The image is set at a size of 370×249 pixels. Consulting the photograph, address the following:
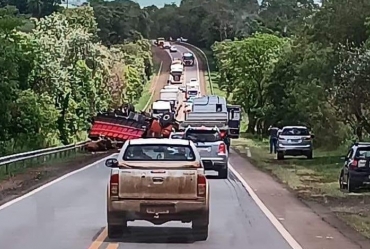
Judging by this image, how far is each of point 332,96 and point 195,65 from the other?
114m

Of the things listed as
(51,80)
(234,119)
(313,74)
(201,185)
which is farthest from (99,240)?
(234,119)

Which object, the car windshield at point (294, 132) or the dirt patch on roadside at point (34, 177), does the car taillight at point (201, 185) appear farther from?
the car windshield at point (294, 132)

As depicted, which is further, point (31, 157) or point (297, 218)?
point (31, 157)

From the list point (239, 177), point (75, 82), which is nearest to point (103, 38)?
point (75, 82)

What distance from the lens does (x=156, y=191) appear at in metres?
15.0

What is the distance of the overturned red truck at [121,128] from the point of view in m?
52.4

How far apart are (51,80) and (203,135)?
94.7 feet

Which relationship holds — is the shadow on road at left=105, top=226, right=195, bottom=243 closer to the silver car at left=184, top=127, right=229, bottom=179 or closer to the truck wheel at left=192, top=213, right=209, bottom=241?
the truck wheel at left=192, top=213, right=209, bottom=241

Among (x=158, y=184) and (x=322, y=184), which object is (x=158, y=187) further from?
(x=322, y=184)

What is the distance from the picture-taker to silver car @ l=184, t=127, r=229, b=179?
3036 centimetres

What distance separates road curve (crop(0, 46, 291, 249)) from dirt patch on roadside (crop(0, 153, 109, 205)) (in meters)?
0.74

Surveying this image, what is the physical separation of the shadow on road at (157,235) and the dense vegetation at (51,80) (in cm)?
2185

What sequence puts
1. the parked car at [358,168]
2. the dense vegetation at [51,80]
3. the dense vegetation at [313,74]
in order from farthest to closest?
the dense vegetation at [51,80] → the dense vegetation at [313,74] → the parked car at [358,168]

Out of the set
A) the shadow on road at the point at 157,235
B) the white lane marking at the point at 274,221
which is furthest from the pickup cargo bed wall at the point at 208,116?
the shadow on road at the point at 157,235
